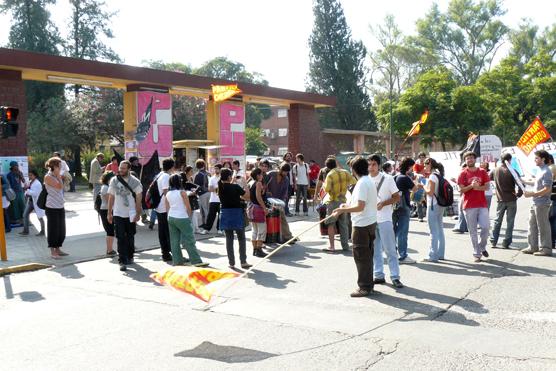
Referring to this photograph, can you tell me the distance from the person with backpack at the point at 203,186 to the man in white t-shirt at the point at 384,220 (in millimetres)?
6473

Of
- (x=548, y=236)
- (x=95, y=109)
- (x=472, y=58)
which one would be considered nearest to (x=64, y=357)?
(x=548, y=236)

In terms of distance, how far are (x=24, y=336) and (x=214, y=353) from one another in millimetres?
2167

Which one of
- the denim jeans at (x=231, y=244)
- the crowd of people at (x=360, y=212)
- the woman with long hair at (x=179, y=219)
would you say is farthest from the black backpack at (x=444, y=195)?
the woman with long hair at (x=179, y=219)

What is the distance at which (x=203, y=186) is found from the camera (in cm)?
1394

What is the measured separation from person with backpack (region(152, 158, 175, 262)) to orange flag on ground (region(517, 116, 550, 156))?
9819 millimetres

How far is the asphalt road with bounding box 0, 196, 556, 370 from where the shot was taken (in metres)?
5.02

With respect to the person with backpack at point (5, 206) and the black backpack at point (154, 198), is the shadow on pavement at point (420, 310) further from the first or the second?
the person with backpack at point (5, 206)

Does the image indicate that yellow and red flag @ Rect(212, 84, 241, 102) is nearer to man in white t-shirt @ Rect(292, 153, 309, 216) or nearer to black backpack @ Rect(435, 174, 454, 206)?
man in white t-shirt @ Rect(292, 153, 309, 216)

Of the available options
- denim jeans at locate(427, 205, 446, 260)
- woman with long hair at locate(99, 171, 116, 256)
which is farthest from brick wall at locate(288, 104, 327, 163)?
denim jeans at locate(427, 205, 446, 260)

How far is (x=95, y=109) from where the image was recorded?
126ft

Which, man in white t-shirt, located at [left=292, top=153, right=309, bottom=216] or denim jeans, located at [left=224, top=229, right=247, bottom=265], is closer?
denim jeans, located at [left=224, top=229, right=247, bottom=265]

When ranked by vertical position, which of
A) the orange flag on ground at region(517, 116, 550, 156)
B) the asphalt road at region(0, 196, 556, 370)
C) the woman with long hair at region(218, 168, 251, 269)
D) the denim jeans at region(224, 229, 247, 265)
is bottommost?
the asphalt road at region(0, 196, 556, 370)

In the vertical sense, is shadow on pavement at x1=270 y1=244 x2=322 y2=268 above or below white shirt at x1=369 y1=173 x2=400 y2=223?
below

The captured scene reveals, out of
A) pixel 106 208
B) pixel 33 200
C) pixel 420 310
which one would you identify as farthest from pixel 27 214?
pixel 420 310
